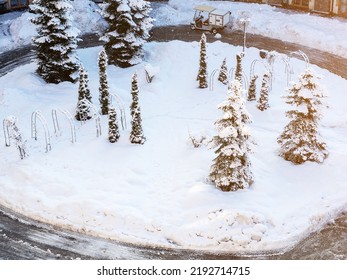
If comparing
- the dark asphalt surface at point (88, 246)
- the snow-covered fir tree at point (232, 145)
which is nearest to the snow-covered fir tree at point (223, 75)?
the snow-covered fir tree at point (232, 145)

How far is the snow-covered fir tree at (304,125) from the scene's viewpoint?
24.8 metres

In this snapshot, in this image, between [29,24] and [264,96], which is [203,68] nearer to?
[264,96]

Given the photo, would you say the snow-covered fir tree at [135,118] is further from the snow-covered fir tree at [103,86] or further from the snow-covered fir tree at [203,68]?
the snow-covered fir tree at [203,68]

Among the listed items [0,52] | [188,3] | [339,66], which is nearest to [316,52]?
[339,66]

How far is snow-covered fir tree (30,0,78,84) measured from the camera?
33.7 meters

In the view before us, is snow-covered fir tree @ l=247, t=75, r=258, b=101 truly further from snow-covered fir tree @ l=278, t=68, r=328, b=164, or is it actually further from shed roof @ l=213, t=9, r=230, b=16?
shed roof @ l=213, t=9, r=230, b=16

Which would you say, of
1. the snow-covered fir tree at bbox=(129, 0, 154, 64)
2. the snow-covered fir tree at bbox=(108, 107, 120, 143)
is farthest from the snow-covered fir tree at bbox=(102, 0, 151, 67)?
the snow-covered fir tree at bbox=(108, 107, 120, 143)

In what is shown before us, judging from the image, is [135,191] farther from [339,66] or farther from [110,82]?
[339,66]

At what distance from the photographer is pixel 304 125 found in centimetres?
2523

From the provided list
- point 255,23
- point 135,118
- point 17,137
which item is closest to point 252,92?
point 135,118

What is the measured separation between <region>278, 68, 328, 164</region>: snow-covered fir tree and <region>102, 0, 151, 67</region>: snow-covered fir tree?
1498 cm

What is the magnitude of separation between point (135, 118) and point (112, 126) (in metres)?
1.30

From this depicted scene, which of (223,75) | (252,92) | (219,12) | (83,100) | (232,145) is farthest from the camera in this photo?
(219,12)
